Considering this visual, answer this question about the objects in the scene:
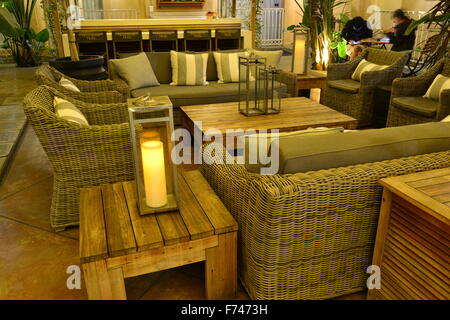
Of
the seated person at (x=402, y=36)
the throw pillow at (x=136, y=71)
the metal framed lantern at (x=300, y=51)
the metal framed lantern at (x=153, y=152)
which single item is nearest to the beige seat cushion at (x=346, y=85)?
the metal framed lantern at (x=300, y=51)

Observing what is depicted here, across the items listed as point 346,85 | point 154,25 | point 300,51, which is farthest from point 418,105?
point 154,25

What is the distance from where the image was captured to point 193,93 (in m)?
4.17

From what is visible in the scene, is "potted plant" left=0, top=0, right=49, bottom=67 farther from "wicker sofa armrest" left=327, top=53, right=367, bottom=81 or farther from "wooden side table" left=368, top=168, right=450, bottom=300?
"wooden side table" left=368, top=168, right=450, bottom=300

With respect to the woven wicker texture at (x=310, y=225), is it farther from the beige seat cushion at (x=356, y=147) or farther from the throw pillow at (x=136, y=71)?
the throw pillow at (x=136, y=71)

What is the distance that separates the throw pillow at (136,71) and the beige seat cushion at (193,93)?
8cm

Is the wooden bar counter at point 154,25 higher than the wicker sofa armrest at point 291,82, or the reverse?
the wooden bar counter at point 154,25

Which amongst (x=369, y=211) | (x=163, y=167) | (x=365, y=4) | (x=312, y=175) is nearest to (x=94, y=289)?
(x=163, y=167)

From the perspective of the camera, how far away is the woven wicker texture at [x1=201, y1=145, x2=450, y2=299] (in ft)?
4.75

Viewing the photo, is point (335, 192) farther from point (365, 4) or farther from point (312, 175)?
point (365, 4)

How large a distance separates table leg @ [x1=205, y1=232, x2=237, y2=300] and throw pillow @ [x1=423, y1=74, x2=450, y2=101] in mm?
2965

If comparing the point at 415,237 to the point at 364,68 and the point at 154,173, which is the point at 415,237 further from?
the point at 364,68

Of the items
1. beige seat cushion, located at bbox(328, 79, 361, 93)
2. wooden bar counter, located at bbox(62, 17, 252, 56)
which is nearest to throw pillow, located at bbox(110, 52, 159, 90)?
beige seat cushion, located at bbox(328, 79, 361, 93)

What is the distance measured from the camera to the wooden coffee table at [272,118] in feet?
10.3

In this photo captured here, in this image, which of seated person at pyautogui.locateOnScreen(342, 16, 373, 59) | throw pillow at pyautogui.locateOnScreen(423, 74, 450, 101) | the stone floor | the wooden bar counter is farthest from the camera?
seated person at pyautogui.locateOnScreen(342, 16, 373, 59)
